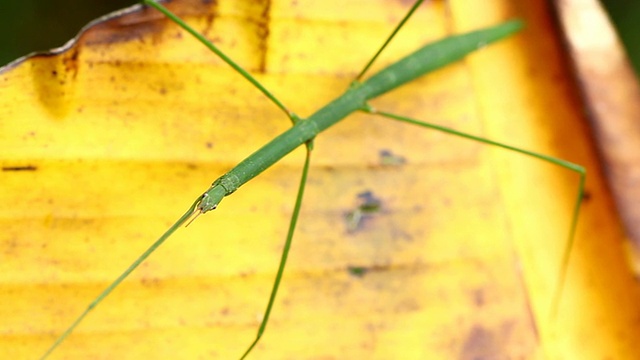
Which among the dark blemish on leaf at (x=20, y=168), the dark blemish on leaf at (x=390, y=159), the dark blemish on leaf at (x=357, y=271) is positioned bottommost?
the dark blemish on leaf at (x=357, y=271)

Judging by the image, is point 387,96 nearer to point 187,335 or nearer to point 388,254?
point 388,254

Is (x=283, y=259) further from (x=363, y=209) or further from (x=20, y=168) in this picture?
(x=20, y=168)

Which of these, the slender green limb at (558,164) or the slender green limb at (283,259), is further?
the slender green limb at (558,164)

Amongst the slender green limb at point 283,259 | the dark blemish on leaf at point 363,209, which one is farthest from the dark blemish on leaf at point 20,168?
the dark blemish on leaf at point 363,209

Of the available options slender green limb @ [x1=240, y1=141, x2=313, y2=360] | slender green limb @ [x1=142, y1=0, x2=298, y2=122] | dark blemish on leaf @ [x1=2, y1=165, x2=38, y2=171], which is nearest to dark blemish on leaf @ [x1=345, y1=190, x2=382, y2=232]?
slender green limb @ [x1=240, y1=141, x2=313, y2=360]

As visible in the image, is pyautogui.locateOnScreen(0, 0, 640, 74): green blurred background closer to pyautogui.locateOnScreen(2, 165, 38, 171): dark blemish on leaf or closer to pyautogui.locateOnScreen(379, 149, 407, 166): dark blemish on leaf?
pyautogui.locateOnScreen(2, 165, 38, 171): dark blemish on leaf

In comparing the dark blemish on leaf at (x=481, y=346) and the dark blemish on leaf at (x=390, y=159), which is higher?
the dark blemish on leaf at (x=390, y=159)

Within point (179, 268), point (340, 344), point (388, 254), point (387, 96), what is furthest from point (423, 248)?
point (179, 268)

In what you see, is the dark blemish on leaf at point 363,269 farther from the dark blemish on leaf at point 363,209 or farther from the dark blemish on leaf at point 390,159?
the dark blemish on leaf at point 390,159
